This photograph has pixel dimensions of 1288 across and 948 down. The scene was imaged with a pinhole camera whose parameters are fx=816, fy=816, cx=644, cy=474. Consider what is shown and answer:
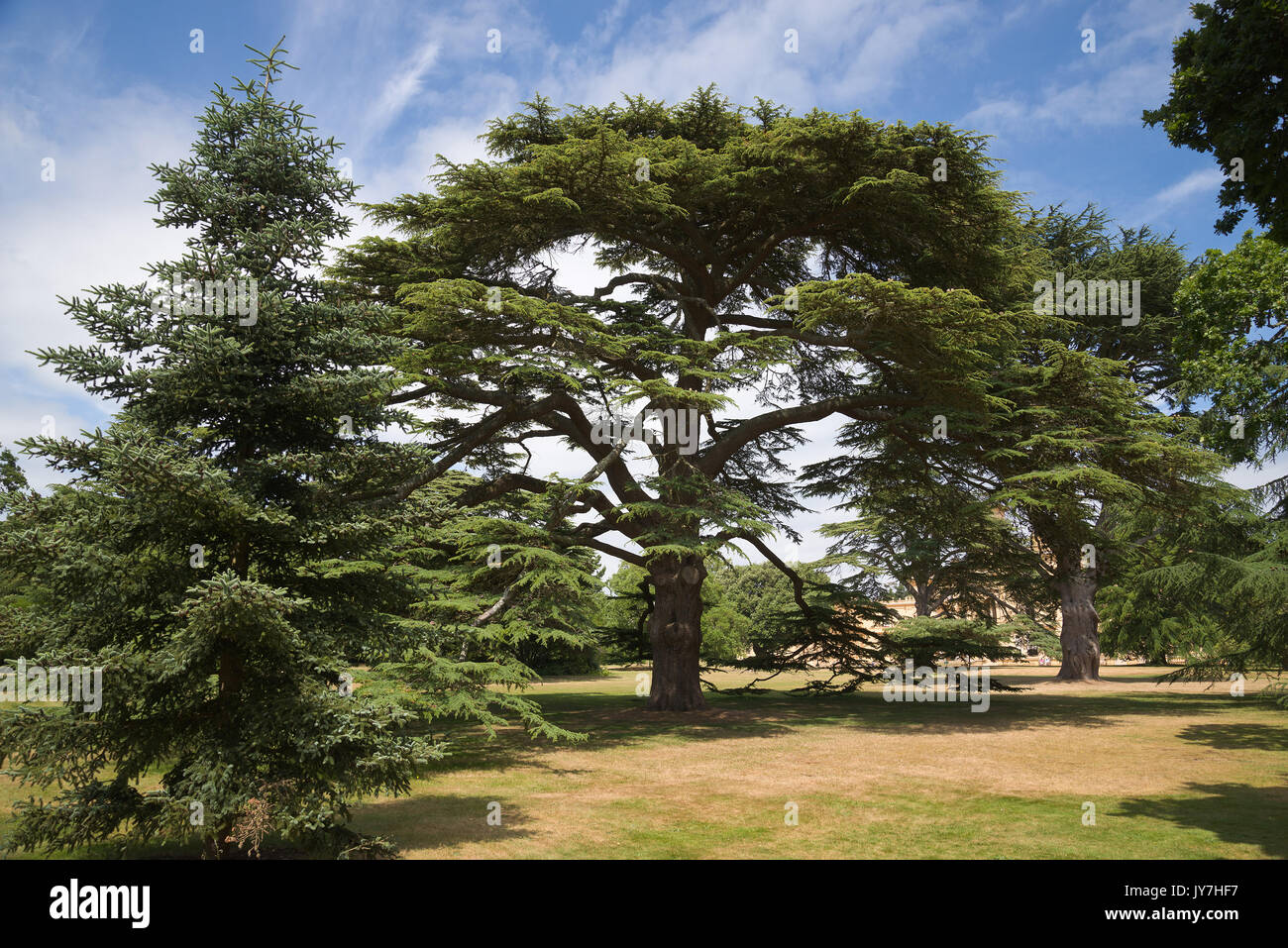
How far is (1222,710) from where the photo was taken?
23344 mm

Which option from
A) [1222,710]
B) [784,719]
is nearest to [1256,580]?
[1222,710]

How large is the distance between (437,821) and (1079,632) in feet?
105

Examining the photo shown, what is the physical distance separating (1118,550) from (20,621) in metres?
24.9

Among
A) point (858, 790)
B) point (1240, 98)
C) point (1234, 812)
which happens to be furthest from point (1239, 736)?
point (1240, 98)

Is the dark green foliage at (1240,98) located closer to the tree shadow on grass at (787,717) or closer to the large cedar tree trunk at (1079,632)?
the tree shadow on grass at (787,717)

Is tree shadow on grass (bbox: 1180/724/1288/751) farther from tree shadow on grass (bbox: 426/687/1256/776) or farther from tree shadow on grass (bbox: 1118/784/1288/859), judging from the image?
tree shadow on grass (bbox: 1118/784/1288/859)

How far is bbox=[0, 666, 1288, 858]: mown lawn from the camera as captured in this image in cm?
850

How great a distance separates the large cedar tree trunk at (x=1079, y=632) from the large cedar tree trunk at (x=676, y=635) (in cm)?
1759

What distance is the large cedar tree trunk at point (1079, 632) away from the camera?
3219 centimetres

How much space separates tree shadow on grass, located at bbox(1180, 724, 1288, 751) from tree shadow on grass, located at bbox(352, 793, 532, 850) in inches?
550

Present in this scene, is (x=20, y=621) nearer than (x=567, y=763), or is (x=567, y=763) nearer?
(x=20, y=621)

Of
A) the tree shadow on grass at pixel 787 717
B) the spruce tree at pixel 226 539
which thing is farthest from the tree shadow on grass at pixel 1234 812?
the spruce tree at pixel 226 539
